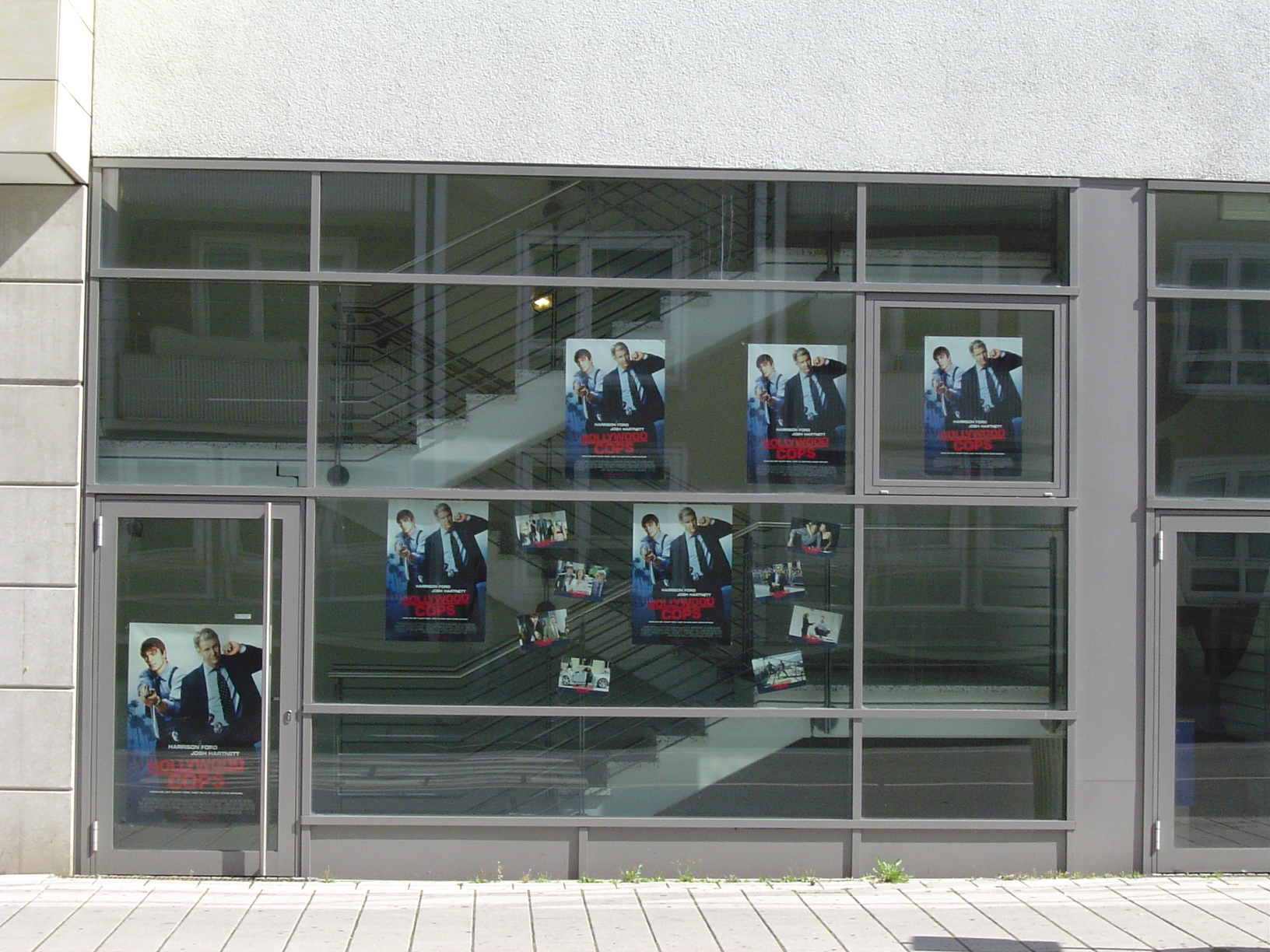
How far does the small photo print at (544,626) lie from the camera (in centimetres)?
735

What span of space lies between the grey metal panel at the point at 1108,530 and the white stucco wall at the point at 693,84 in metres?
0.47

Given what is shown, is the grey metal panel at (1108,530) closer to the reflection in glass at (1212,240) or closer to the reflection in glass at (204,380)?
the reflection in glass at (1212,240)

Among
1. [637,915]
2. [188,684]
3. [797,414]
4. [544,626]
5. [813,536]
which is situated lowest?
[637,915]

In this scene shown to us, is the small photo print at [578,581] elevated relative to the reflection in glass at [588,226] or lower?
lower

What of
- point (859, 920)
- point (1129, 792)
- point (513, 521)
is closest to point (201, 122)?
point (513, 521)

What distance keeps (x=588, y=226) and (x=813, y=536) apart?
2370 millimetres

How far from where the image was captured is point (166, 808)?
23.7ft

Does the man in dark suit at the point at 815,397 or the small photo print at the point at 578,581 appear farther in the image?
the man in dark suit at the point at 815,397

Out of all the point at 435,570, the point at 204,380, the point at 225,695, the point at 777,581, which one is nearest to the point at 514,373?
the point at 435,570

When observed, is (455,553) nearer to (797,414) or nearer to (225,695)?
(225,695)

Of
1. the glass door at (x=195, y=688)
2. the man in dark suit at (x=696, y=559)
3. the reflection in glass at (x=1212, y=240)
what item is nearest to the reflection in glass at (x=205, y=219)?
the glass door at (x=195, y=688)

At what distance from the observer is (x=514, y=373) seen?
7.40 m

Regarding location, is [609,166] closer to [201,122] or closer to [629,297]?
[629,297]

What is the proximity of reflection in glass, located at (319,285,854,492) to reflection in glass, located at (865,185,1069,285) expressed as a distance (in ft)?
1.61
